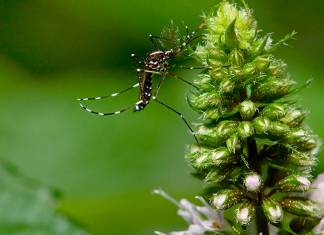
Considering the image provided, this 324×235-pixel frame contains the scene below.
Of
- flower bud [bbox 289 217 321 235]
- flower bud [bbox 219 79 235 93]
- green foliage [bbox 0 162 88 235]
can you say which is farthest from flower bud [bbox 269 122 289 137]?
green foliage [bbox 0 162 88 235]

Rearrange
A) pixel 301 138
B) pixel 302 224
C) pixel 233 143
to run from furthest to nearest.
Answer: pixel 302 224
pixel 301 138
pixel 233 143

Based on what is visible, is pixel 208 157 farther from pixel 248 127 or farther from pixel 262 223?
pixel 262 223

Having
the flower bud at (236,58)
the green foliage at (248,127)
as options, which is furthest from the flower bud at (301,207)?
the flower bud at (236,58)

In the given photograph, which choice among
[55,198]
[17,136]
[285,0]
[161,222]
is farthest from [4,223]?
[285,0]

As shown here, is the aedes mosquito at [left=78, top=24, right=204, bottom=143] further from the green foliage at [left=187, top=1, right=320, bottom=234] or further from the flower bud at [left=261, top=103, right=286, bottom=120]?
the flower bud at [left=261, top=103, right=286, bottom=120]

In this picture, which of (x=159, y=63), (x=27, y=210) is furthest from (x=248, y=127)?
(x=27, y=210)

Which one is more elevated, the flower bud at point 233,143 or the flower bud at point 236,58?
the flower bud at point 236,58

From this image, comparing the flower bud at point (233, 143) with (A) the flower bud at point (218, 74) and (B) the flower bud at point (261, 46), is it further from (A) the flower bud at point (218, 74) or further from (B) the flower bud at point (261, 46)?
(B) the flower bud at point (261, 46)
